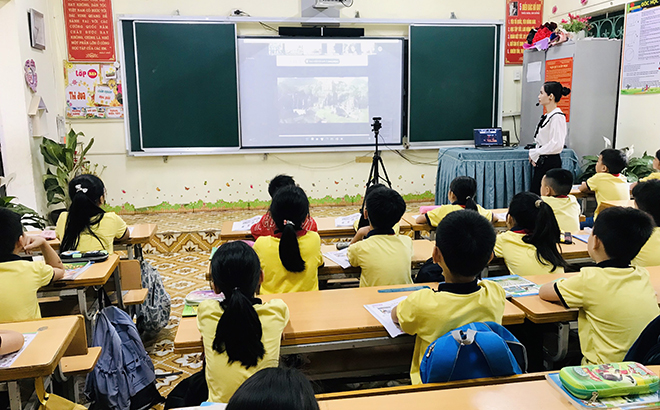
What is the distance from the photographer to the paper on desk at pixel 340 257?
234cm

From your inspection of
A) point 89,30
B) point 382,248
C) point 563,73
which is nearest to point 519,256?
point 382,248

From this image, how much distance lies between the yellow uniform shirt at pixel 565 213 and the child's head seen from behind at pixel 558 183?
85mm

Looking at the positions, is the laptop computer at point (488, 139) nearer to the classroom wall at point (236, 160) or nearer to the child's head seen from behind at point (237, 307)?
the classroom wall at point (236, 160)

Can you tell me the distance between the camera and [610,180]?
3.85 m

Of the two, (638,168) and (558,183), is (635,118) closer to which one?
(638,168)

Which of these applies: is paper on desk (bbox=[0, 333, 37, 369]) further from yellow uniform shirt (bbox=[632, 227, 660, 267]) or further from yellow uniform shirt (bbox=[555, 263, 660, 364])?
yellow uniform shirt (bbox=[632, 227, 660, 267])

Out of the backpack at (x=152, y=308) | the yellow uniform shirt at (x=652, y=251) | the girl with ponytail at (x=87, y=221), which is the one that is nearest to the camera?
the yellow uniform shirt at (x=652, y=251)

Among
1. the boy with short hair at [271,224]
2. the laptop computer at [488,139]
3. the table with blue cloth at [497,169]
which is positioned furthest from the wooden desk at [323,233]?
the laptop computer at [488,139]

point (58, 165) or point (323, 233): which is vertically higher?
point (58, 165)

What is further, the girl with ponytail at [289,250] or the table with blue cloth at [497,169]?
the table with blue cloth at [497,169]

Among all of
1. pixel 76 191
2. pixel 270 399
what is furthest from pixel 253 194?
pixel 270 399

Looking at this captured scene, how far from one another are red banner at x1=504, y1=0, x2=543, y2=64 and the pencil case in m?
5.57

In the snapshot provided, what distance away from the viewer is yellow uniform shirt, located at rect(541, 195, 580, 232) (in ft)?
10.2

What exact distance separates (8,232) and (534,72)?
538cm
